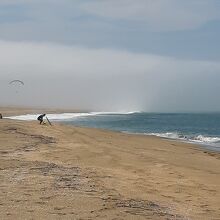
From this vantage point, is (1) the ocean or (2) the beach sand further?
(1) the ocean

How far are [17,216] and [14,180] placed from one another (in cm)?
367

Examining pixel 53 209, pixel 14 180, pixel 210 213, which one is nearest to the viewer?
pixel 53 209

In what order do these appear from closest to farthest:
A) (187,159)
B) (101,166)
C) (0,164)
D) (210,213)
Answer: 1. (210,213)
2. (0,164)
3. (101,166)
4. (187,159)

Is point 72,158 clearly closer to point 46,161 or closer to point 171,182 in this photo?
point 46,161

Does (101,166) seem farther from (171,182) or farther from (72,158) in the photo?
(171,182)

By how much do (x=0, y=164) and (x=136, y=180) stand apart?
478cm

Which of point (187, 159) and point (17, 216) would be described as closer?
point (17, 216)

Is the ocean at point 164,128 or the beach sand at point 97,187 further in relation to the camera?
the ocean at point 164,128

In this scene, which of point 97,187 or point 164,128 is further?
point 164,128

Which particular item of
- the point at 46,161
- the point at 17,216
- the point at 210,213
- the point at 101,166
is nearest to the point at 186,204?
the point at 210,213

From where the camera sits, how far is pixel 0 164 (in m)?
A: 15.8

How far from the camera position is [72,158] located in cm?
1900

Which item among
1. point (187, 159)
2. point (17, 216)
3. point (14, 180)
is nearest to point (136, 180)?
point (14, 180)

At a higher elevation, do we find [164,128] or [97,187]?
[97,187]
